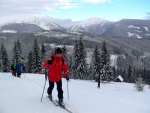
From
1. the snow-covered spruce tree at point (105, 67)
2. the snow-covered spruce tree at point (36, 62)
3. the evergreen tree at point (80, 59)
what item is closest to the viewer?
the snow-covered spruce tree at point (105, 67)

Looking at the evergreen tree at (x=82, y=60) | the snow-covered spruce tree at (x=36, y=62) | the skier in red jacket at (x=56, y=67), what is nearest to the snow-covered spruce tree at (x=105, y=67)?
the evergreen tree at (x=82, y=60)

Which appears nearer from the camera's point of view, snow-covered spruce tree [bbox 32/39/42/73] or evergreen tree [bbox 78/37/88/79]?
snow-covered spruce tree [bbox 32/39/42/73]

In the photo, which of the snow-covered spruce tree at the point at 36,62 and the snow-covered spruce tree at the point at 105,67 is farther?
the snow-covered spruce tree at the point at 36,62

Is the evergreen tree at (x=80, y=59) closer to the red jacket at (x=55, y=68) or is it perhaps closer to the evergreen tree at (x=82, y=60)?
the evergreen tree at (x=82, y=60)

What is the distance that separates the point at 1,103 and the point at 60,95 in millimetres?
2154

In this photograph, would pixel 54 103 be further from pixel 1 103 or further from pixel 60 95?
pixel 1 103

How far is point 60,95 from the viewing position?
29.4ft

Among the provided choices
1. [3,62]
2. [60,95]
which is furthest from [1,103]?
[3,62]

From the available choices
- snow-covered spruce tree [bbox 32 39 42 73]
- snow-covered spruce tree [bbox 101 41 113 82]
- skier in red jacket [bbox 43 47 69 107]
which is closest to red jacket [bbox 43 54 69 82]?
skier in red jacket [bbox 43 47 69 107]

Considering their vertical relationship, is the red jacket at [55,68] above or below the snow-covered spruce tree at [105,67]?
above

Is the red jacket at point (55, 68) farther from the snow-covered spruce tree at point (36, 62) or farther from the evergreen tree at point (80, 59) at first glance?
the evergreen tree at point (80, 59)

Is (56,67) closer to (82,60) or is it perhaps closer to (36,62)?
(36,62)

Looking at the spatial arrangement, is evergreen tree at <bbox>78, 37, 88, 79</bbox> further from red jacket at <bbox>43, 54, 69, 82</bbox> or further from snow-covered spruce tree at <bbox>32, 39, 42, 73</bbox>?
red jacket at <bbox>43, 54, 69, 82</bbox>

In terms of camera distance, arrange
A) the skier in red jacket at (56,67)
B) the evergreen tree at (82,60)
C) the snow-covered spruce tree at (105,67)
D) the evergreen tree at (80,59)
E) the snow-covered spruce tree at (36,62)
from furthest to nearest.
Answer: the evergreen tree at (82,60) < the evergreen tree at (80,59) < the snow-covered spruce tree at (36,62) < the snow-covered spruce tree at (105,67) < the skier in red jacket at (56,67)
